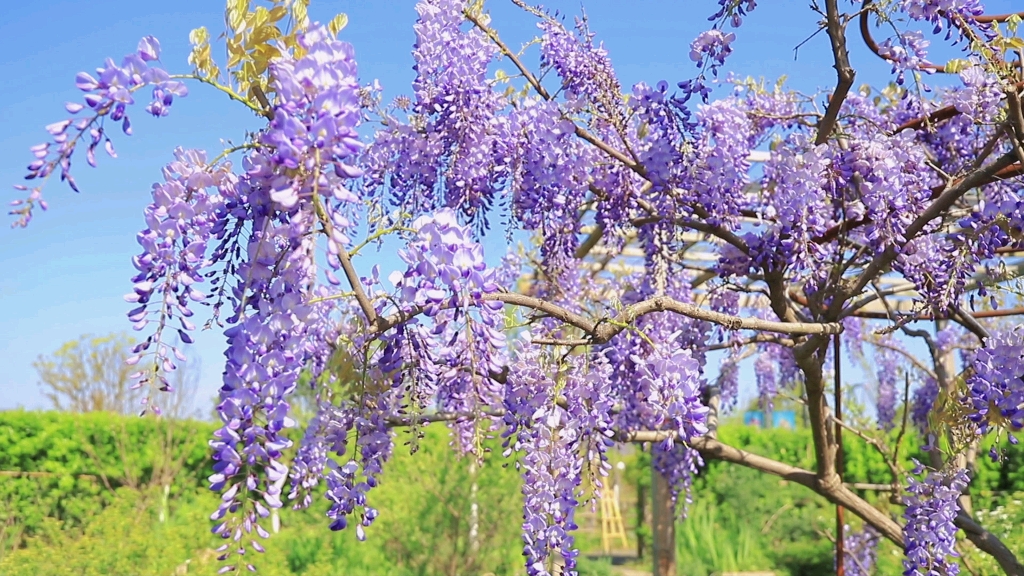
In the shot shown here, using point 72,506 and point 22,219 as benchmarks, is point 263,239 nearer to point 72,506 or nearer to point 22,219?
point 22,219

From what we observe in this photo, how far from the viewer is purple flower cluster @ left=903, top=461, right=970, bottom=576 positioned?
2.84 metres

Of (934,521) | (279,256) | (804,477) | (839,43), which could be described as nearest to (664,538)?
(804,477)

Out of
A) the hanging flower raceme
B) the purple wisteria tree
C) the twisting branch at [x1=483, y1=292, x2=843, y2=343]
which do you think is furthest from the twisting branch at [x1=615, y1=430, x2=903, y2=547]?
the hanging flower raceme

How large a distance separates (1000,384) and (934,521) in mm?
699

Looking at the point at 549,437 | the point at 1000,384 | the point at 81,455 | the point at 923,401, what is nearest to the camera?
the point at 549,437

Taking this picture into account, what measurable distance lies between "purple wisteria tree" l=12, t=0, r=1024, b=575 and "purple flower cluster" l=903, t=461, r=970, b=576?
0.03 ft

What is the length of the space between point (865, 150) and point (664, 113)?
25.9 inches

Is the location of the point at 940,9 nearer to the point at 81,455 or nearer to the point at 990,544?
the point at 990,544

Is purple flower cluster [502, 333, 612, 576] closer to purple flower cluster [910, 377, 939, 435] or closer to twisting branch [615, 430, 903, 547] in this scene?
twisting branch [615, 430, 903, 547]

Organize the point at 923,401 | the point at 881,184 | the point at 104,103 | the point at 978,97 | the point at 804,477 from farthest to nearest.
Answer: the point at 923,401 < the point at 804,477 < the point at 978,97 < the point at 881,184 < the point at 104,103

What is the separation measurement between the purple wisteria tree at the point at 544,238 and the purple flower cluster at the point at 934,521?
10 mm

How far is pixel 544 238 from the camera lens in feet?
10.7

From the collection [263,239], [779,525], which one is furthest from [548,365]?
[779,525]

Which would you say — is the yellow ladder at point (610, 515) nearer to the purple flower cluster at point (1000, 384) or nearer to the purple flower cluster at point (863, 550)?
the purple flower cluster at point (863, 550)
